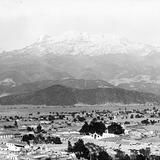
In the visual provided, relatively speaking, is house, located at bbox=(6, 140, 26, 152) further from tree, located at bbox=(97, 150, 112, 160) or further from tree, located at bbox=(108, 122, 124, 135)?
tree, located at bbox=(108, 122, 124, 135)

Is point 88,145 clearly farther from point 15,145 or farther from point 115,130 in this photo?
point 115,130

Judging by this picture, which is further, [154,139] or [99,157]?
[154,139]

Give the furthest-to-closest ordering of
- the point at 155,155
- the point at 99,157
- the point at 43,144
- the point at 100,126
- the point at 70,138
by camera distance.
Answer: the point at 100,126
the point at 70,138
the point at 43,144
the point at 155,155
the point at 99,157

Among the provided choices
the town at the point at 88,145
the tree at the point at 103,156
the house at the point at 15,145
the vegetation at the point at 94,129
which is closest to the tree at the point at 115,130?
the town at the point at 88,145

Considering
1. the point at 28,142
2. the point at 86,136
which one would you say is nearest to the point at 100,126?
the point at 86,136

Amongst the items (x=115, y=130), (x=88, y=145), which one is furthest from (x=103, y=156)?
(x=115, y=130)

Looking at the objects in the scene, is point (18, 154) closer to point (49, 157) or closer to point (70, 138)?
point (49, 157)

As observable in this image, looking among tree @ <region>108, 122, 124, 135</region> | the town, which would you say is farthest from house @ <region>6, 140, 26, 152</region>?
tree @ <region>108, 122, 124, 135</region>

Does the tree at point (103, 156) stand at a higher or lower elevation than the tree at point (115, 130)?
lower

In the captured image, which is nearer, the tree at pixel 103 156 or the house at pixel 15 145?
the tree at pixel 103 156

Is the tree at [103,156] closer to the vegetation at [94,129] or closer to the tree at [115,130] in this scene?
the vegetation at [94,129]

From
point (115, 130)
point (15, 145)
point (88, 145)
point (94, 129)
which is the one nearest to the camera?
point (88, 145)
